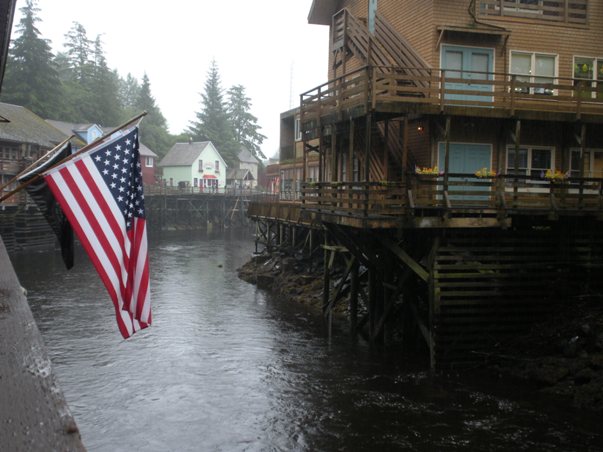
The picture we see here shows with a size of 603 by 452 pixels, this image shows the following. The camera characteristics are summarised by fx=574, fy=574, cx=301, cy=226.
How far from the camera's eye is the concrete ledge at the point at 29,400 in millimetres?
1806

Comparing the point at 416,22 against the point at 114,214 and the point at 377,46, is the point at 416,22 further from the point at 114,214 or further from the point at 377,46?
the point at 114,214

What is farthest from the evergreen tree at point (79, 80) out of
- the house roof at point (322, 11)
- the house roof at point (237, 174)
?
the house roof at point (322, 11)

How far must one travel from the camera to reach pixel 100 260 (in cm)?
679

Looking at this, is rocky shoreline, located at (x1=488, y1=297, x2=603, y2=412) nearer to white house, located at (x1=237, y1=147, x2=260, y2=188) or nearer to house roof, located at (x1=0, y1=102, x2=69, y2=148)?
house roof, located at (x1=0, y1=102, x2=69, y2=148)

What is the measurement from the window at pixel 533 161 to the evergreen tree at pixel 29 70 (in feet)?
183

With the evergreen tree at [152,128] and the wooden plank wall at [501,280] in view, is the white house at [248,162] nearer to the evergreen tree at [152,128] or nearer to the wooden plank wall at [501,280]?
the evergreen tree at [152,128]

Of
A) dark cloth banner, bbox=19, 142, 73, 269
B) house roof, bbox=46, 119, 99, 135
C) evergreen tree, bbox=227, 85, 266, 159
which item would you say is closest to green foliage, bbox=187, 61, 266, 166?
evergreen tree, bbox=227, 85, 266, 159

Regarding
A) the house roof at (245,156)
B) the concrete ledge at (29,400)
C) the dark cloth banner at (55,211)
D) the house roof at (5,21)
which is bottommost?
the concrete ledge at (29,400)

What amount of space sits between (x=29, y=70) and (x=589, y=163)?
59.0 meters

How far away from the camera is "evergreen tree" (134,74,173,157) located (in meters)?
86.5

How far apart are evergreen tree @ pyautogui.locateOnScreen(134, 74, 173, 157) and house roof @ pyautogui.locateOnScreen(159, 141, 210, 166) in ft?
21.6

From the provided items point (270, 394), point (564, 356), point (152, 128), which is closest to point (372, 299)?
point (270, 394)

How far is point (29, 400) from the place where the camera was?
6.98 feet

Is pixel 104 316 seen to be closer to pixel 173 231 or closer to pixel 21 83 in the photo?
pixel 173 231
